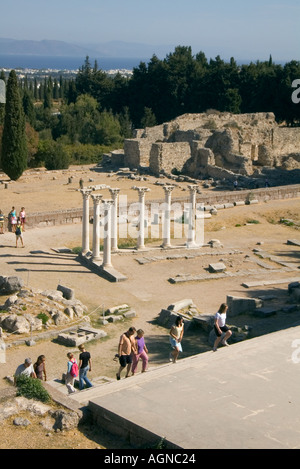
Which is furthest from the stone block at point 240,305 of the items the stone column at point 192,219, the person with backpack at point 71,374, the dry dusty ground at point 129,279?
the stone column at point 192,219

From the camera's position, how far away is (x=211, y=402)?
13.4 meters

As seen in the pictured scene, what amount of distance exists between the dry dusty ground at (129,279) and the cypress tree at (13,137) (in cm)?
401

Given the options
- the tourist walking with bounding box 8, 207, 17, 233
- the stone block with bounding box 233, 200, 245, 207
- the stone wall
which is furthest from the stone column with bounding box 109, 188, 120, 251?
the stone wall

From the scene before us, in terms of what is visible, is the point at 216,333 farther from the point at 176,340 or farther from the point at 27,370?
the point at 27,370

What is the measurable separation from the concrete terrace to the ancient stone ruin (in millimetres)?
30807

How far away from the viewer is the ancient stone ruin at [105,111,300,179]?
1868 inches

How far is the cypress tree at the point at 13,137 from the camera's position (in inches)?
1750

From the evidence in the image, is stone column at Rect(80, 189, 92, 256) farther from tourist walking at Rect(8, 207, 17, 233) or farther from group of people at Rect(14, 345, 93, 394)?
group of people at Rect(14, 345, 93, 394)

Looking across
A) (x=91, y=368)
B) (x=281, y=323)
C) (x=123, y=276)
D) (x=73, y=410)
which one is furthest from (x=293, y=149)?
(x=73, y=410)

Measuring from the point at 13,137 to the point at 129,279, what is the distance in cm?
2184

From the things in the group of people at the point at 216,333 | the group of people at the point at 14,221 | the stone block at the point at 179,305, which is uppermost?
the group of people at the point at 14,221

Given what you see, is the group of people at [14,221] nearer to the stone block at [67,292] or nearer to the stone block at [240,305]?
the stone block at [67,292]

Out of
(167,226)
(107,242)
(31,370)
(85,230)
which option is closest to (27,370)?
(31,370)

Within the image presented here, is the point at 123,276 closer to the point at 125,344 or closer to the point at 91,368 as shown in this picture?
the point at 91,368
